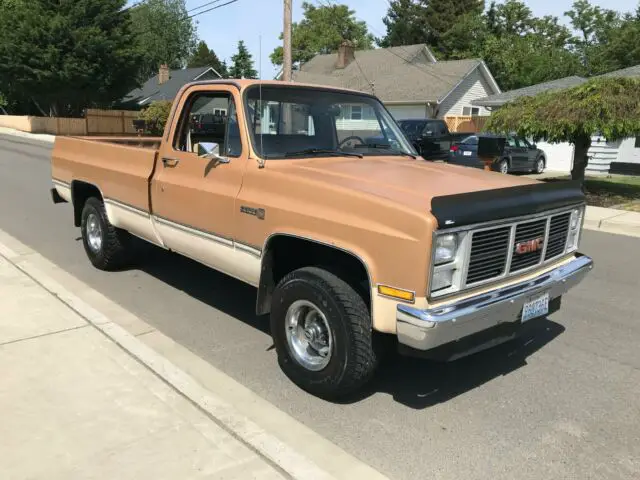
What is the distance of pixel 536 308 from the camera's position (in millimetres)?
3760

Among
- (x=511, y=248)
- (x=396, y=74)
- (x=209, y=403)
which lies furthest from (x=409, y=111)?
(x=209, y=403)

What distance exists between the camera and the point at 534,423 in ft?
11.6

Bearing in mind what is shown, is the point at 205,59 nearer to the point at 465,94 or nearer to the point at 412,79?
the point at 412,79

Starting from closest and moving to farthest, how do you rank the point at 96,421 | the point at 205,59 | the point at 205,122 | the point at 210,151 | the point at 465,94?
the point at 96,421 < the point at 210,151 < the point at 205,122 < the point at 465,94 < the point at 205,59

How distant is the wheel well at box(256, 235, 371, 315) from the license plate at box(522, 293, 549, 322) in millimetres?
978

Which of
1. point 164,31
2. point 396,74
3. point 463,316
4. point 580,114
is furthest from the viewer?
point 164,31

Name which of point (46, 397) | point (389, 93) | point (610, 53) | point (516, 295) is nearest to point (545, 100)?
point (516, 295)

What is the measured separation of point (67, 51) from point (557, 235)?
38029 mm

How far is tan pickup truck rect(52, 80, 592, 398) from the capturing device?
10.6 ft

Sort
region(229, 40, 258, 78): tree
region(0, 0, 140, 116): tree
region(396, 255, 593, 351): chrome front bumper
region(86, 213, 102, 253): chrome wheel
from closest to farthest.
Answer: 1. region(396, 255, 593, 351): chrome front bumper
2. region(86, 213, 102, 253): chrome wheel
3. region(0, 0, 140, 116): tree
4. region(229, 40, 258, 78): tree

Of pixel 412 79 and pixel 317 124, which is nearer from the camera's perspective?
pixel 317 124

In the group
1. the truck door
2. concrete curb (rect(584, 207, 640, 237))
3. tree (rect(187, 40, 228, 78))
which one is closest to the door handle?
the truck door

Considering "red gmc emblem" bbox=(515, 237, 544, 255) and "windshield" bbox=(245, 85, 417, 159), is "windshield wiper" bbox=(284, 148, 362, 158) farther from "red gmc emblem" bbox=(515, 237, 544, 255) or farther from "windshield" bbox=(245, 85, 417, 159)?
"red gmc emblem" bbox=(515, 237, 544, 255)

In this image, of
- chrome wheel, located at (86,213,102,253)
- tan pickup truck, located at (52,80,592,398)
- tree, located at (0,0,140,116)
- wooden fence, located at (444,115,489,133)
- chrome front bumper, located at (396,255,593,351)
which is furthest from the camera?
tree, located at (0,0,140,116)
